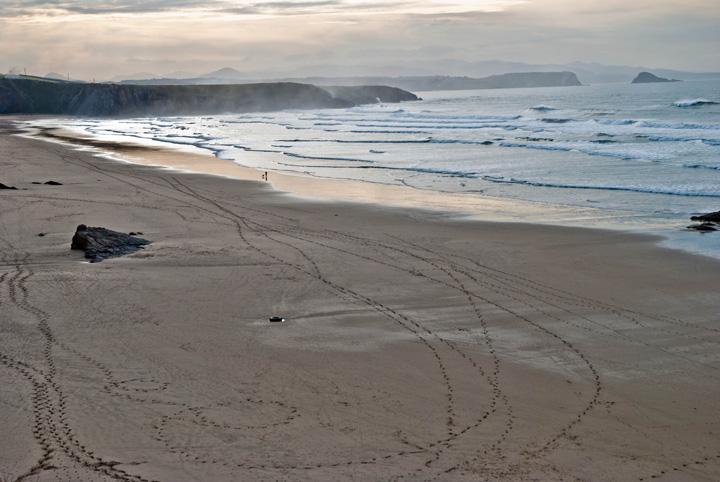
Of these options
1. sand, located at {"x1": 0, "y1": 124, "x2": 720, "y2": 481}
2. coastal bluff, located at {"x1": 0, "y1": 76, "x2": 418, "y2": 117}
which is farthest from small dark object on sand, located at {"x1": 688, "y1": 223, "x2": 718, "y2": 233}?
coastal bluff, located at {"x1": 0, "y1": 76, "x2": 418, "y2": 117}

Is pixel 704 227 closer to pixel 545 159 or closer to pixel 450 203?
pixel 450 203

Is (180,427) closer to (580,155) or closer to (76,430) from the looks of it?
(76,430)

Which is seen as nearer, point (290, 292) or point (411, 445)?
point (411, 445)

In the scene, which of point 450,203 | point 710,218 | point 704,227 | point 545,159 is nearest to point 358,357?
point 704,227

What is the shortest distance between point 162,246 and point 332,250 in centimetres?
327

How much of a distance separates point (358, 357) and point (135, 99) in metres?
108

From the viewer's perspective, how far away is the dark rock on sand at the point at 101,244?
44.5ft

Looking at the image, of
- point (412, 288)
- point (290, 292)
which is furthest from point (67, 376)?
point (412, 288)

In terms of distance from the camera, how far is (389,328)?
10.1 meters

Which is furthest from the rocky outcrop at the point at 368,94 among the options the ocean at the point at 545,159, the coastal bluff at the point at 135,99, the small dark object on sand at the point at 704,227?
the small dark object on sand at the point at 704,227

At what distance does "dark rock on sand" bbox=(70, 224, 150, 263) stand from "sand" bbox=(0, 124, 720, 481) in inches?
13.0

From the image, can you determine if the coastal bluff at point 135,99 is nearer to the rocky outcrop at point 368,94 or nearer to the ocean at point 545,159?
the rocky outcrop at point 368,94

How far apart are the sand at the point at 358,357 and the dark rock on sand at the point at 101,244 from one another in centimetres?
33

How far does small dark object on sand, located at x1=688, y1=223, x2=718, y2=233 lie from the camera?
54.5 feet
